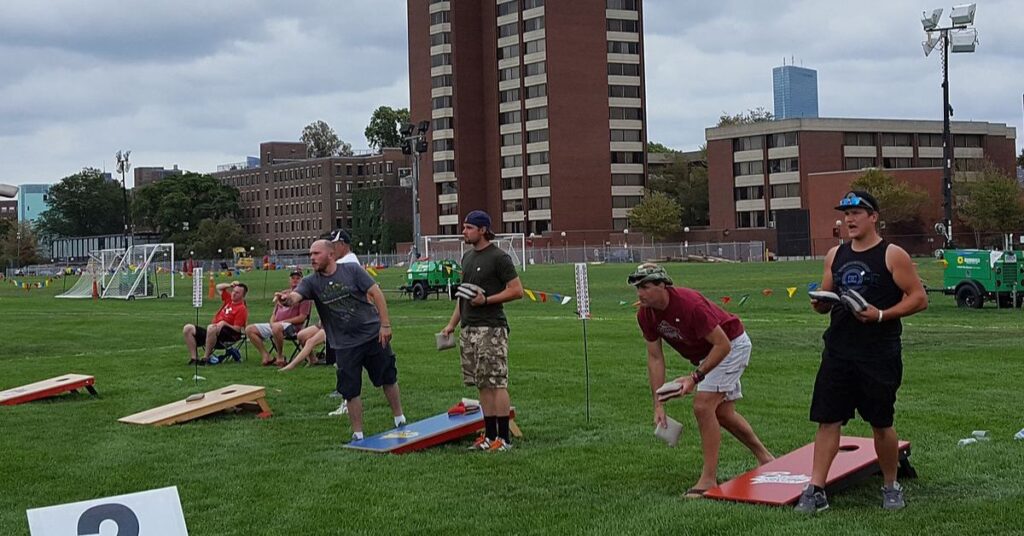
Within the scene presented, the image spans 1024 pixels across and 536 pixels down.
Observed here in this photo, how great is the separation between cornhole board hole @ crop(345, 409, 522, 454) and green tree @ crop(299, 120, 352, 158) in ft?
583

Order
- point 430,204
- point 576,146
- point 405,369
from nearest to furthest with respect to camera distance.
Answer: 1. point 405,369
2. point 576,146
3. point 430,204

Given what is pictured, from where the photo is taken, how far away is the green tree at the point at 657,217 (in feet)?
352

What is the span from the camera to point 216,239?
145625mm

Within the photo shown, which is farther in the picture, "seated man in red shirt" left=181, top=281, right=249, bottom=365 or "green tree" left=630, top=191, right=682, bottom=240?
"green tree" left=630, top=191, right=682, bottom=240

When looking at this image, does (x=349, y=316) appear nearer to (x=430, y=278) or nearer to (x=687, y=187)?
(x=430, y=278)

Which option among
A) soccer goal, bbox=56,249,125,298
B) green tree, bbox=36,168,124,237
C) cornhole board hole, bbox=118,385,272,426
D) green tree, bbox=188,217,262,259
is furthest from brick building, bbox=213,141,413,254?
cornhole board hole, bbox=118,385,272,426

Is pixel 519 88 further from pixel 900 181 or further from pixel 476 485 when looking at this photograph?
pixel 476 485

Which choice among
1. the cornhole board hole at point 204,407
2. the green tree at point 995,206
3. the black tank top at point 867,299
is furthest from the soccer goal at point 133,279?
the green tree at point 995,206

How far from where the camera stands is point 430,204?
122938mm

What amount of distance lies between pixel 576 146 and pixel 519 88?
8268 millimetres

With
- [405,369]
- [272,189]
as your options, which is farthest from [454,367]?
[272,189]

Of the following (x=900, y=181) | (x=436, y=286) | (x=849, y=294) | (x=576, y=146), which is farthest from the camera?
(x=576, y=146)

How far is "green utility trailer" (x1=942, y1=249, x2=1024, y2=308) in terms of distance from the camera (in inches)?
1198

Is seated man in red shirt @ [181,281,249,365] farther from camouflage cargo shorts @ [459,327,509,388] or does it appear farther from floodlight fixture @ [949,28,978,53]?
floodlight fixture @ [949,28,978,53]
